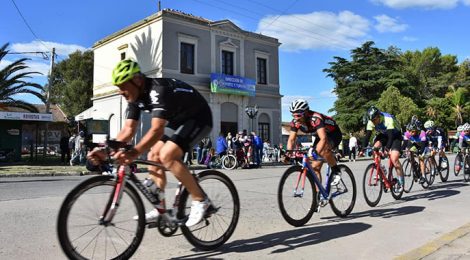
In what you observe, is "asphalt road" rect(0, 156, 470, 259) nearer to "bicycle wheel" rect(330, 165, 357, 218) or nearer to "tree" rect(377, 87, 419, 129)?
"bicycle wheel" rect(330, 165, 357, 218)

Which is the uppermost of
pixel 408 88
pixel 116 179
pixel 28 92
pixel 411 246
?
pixel 408 88

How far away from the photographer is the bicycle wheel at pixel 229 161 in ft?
70.6

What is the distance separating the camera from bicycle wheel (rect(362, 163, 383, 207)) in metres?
8.22

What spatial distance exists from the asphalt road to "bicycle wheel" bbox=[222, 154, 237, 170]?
40.1 feet

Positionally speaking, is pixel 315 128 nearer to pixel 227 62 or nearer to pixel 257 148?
pixel 257 148

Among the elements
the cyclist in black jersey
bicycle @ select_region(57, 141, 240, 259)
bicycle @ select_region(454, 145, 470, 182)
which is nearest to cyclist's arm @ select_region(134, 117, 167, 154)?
the cyclist in black jersey

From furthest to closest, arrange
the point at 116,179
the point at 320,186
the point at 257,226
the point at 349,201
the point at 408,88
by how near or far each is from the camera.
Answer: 1. the point at 408,88
2. the point at 349,201
3. the point at 320,186
4. the point at 257,226
5. the point at 116,179

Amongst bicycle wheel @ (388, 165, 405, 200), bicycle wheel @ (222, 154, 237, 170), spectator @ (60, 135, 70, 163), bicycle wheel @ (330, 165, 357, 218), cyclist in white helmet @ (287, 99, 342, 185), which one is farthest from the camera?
spectator @ (60, 135, 70, 163)

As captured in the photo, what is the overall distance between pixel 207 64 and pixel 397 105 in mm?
22181

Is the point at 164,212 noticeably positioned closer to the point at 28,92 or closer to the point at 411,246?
the point at 411,246

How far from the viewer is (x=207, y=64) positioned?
3127 centimetres

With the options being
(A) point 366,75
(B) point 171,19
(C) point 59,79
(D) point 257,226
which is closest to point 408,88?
(A) point 366,75

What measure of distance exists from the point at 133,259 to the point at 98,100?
3168 cm

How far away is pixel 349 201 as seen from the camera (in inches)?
290
